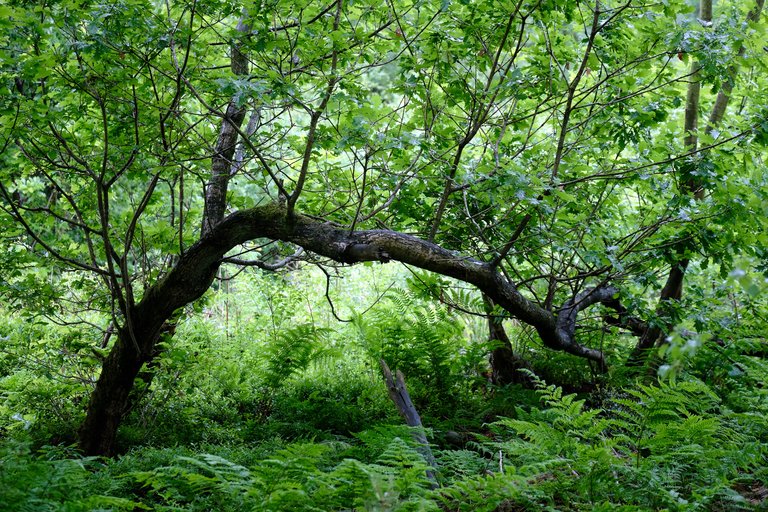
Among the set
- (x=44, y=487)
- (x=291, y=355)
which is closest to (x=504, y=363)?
(x=291, y=355)

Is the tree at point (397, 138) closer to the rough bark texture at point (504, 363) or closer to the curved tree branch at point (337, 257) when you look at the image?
the curved tree branch at point (337, 257)

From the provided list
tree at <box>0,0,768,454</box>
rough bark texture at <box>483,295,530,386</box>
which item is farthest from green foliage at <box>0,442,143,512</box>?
rough bark texture at <box>483,295,530,386</box>

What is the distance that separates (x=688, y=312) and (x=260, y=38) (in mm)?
3303

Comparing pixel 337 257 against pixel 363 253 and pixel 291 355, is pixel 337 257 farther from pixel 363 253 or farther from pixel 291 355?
pixel 291 355

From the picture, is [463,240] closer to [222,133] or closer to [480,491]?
[222,133]

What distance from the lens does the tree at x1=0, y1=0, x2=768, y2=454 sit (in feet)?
12.2

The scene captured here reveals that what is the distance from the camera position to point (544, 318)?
4.46 meters

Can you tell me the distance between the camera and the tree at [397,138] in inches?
146

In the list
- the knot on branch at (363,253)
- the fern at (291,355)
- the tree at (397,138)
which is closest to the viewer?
the tree at (397,138)

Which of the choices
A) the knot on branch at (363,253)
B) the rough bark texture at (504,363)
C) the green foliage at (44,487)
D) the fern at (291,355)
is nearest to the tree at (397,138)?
the knot on branch at (363,253)

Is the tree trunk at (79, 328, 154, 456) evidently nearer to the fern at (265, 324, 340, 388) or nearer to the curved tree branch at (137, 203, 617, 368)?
the curved tree branch at (137, 203, 617, 368)

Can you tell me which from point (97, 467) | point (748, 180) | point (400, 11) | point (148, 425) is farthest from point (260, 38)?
point (148, 425)

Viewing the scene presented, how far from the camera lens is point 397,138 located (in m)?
3.69

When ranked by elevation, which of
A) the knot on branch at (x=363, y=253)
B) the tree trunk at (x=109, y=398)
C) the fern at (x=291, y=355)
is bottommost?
the tree trunk at (x=109, y=398)
